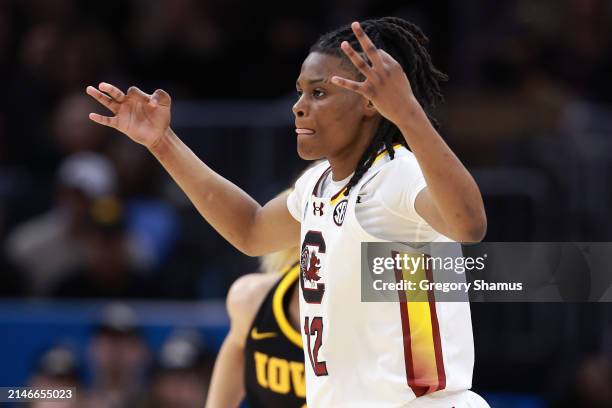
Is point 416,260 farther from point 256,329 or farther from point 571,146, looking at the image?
point 571,146

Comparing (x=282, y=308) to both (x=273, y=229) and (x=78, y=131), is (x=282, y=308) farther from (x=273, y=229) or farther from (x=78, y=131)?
(x=78, y=131)

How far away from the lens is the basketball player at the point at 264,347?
4.14 meters

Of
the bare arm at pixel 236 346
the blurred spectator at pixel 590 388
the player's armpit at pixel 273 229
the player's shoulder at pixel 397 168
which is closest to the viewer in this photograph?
the player's shoulder at pixel 397 168

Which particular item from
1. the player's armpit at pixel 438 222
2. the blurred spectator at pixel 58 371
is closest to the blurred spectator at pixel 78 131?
the blurred spectator at pixel 58 371

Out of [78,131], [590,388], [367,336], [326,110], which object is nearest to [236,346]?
[367,336]

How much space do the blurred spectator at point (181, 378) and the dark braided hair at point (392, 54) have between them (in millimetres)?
2804

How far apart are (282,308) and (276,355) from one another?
6.4 inches

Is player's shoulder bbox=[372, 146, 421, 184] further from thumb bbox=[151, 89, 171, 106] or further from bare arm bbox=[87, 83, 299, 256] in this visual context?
thumb bbox=[151, 89, 171, 106]

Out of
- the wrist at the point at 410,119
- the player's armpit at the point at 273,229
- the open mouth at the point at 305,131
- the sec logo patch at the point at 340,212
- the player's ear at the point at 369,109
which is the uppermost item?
the player's ear at the point at 369,109

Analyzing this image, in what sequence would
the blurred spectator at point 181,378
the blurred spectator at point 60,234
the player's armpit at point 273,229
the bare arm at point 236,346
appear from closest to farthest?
1. the player's armpit at point 273,229
2. the bare arm at point 236,346
3. the blurred spectator at point 181,378
4. the blurred spectator at point 60,234

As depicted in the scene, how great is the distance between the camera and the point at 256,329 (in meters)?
4.26

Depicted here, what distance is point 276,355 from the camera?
417 cm

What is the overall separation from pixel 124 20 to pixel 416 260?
256 inches

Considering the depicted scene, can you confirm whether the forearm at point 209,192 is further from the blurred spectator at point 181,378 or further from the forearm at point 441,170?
the blurred spectator at point 181,378
